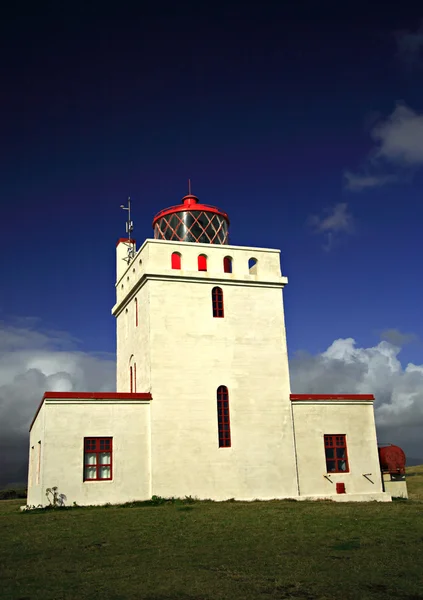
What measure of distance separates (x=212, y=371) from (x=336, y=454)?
7.25 metres

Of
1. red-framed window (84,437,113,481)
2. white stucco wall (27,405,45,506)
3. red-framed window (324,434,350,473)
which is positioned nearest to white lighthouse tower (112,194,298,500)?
red-framed window (84,437,113,481)

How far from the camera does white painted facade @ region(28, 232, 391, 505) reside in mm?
24781

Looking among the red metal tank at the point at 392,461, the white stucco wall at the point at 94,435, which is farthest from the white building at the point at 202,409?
the red metal tank at the point at 392,461

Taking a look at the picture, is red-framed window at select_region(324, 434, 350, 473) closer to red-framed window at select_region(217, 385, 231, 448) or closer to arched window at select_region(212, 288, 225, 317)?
red-framed window at select_region(217, 385, 231, 448)

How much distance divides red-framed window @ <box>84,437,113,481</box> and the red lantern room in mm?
10551

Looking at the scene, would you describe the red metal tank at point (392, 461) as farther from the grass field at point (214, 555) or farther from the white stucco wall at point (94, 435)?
the white stucco wall at point (94, 435)

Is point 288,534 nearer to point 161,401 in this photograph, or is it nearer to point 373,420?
point 161,401

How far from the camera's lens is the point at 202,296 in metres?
28.1

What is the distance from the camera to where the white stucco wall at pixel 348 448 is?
27.8m

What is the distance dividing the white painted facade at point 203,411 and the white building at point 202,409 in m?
0.05

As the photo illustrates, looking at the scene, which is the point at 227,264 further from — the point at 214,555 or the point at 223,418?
the point at 214,555

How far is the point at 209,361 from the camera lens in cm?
2739

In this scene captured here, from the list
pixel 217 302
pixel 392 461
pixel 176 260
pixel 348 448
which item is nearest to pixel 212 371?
pixel 217 302

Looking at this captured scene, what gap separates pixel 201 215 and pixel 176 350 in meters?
7.30
